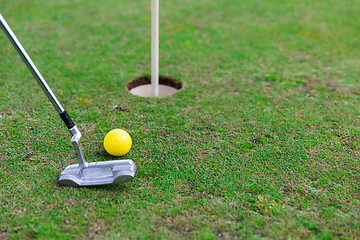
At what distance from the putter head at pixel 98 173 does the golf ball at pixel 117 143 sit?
0.73 feet

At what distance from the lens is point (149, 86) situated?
4168 millimetres

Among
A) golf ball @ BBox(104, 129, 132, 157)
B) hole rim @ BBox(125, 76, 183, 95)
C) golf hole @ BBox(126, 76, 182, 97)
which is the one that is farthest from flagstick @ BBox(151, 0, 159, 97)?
golf ball @ BBox(104, 129, 132, 157)

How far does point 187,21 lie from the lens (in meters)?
5.83

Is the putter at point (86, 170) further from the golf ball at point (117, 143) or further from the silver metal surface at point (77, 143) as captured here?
the golf ball at point (117, 143)

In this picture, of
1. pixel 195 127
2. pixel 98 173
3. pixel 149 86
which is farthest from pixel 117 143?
pixel 149 86

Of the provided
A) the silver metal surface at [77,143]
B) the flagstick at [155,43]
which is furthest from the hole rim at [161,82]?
the silver metal surface at [77,143]

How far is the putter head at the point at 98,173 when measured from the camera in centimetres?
247

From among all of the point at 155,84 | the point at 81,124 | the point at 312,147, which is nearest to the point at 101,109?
the point at 81,124

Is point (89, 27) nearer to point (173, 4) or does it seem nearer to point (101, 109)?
point (173, 4)

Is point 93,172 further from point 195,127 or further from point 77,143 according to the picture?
point 195,127

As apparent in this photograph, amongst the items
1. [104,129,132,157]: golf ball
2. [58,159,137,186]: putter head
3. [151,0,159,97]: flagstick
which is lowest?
[58,159,137,186]: putter head

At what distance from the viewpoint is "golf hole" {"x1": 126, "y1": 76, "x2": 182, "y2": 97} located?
4043 mm

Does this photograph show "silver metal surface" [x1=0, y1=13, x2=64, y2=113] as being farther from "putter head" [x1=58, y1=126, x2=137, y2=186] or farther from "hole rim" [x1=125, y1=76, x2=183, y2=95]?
"hole rim" [x1=125, y1=76, x2=183, y2=95]

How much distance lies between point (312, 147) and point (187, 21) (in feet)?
11.9
